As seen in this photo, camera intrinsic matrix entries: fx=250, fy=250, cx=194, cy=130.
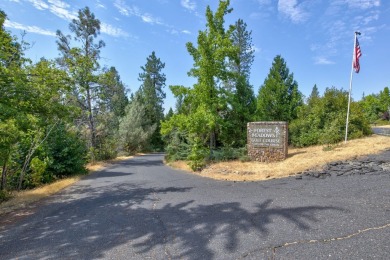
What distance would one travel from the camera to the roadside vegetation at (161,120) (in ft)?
25.2

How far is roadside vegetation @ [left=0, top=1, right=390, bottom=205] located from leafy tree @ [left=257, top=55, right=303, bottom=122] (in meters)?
0.08

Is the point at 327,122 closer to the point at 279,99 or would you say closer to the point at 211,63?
the point at 279,99

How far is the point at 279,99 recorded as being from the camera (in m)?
20.2

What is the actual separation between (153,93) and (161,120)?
27535mm

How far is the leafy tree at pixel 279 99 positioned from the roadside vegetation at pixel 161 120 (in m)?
0.08

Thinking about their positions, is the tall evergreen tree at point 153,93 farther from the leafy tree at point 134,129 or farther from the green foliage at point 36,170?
the green foliage at point 36,170

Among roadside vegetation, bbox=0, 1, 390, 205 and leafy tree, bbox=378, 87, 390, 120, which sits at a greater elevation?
leafy tree, bbox=378, 87, 390, 120

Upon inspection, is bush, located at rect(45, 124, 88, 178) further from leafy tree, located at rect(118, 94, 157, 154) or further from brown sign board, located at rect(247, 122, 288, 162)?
leafy tree, located at rect(118, 94, 157, 154)

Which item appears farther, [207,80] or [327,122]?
[327,122]

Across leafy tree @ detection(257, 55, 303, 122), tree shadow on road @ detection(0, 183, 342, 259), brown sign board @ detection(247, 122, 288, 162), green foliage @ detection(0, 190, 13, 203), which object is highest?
leafy tree @ detection(257, 55, 303, 122)

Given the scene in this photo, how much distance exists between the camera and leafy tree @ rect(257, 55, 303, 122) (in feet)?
66.1

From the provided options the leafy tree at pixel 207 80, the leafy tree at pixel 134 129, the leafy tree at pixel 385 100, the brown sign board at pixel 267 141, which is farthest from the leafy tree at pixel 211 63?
the leafy tree at pixel 385 100

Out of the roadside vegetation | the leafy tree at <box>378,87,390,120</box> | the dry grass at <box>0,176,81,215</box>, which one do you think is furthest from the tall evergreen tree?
the leafy tree at <box>378,87,390,120</box>

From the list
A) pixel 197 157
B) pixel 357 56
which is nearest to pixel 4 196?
pixel 197 157
